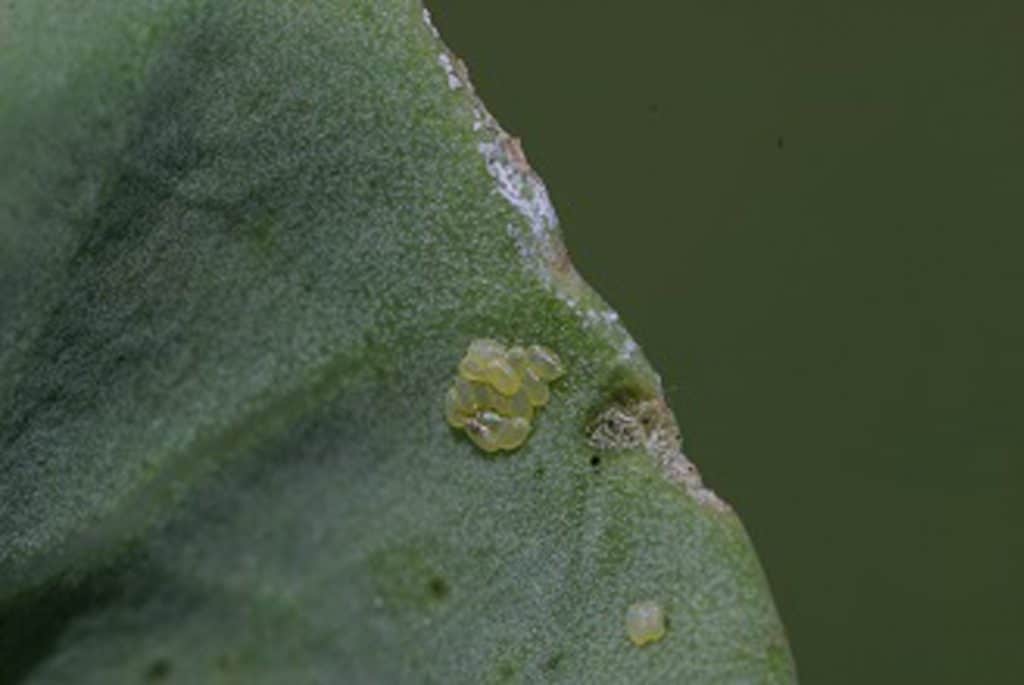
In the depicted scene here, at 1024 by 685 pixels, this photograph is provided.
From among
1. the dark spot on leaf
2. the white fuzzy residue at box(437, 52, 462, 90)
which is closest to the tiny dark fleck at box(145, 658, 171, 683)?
the dark spot on leaf

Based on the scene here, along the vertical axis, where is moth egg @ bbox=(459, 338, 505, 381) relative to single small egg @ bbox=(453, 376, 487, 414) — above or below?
above

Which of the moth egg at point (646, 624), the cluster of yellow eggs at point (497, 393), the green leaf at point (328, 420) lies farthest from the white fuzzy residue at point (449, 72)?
the moth egg at point (646, 624)

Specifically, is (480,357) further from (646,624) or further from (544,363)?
(646,624)

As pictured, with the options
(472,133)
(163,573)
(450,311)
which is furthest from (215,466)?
(472,133)

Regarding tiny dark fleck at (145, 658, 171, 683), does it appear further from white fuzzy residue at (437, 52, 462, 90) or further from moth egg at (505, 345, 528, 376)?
white fuzzy residue at (437, 52, 462, 90)

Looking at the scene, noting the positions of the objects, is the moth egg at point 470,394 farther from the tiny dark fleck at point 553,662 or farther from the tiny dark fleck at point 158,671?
the tiny dark fleck at point 158,671
